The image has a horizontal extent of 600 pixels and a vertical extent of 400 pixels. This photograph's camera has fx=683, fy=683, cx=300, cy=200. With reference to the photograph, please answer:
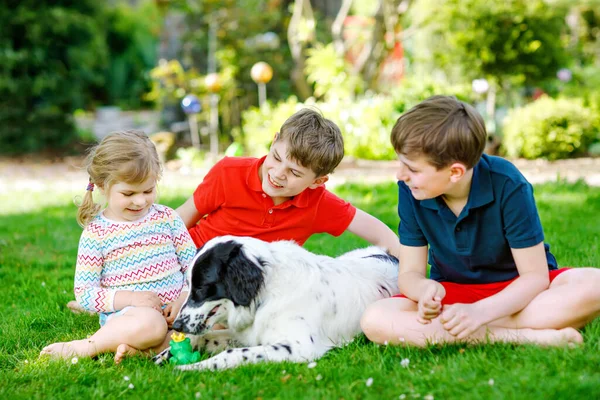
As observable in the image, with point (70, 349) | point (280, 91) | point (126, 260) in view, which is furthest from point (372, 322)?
point (280, 91)

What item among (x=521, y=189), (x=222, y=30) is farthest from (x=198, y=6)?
(x=521, y=189)

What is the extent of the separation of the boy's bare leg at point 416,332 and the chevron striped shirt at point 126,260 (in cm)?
112

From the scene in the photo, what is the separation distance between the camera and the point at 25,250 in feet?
20.2

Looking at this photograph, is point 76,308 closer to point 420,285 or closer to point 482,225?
point 420,285

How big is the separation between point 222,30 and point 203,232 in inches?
347

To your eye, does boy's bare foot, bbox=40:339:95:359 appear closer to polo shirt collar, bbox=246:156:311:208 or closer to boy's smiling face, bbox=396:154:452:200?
polo shirt collar, bbox=246:156:311:208

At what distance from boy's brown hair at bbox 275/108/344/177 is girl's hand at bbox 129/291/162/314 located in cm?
111

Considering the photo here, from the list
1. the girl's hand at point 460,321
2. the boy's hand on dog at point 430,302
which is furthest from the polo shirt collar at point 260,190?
→ the girl's hand at point 460,321

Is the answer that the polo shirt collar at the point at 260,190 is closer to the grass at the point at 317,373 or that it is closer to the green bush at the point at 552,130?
the grass at the point at 317,373

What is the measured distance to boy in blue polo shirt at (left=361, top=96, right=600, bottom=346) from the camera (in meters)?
3.13

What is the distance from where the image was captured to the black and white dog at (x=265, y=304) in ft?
10.8

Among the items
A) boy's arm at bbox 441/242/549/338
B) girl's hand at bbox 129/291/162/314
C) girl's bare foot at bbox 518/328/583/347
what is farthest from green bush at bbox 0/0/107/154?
girl's bare foot at bbox 518/328/583/347

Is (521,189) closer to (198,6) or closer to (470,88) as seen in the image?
(470,88)

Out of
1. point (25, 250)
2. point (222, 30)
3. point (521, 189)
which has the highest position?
point (222, 30)
